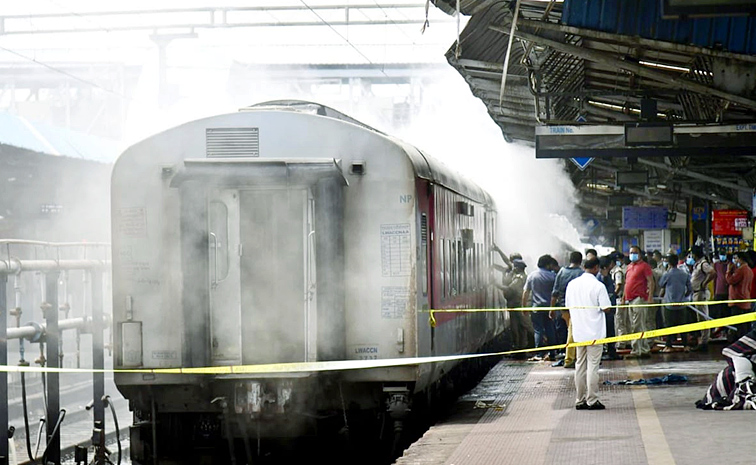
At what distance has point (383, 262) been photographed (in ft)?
28.9

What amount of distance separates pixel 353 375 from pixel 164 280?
1.73 metres

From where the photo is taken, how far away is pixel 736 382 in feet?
32.2

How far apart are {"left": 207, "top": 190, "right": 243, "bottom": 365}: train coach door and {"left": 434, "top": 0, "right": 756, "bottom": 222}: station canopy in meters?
2.92

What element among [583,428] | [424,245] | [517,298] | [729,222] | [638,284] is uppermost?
[729,222]

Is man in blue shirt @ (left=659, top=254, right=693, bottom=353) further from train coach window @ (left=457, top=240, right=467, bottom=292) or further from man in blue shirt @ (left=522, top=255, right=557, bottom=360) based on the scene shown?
train coach window @ (left=457, top=240, right=467, bottom=292)

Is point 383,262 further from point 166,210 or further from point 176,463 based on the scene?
point 176,463

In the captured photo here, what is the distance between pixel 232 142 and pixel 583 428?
387 centimetres

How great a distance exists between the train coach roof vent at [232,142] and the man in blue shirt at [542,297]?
748cm

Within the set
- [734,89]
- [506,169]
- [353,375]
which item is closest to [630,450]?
[353,375]

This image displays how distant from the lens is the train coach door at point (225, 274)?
8656 millimetres

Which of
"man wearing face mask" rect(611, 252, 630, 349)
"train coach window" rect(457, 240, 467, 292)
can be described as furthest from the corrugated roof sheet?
"man wearing face mask" rect(611, 252, 630, 349)

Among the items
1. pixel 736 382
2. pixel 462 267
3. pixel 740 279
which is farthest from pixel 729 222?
pixel 736 382

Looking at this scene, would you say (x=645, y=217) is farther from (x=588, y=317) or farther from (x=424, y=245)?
(x=424, y=245)

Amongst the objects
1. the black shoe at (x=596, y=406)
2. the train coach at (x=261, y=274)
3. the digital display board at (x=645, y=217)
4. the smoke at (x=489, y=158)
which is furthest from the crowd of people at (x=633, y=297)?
the digital display board at (x=645, y=217)
